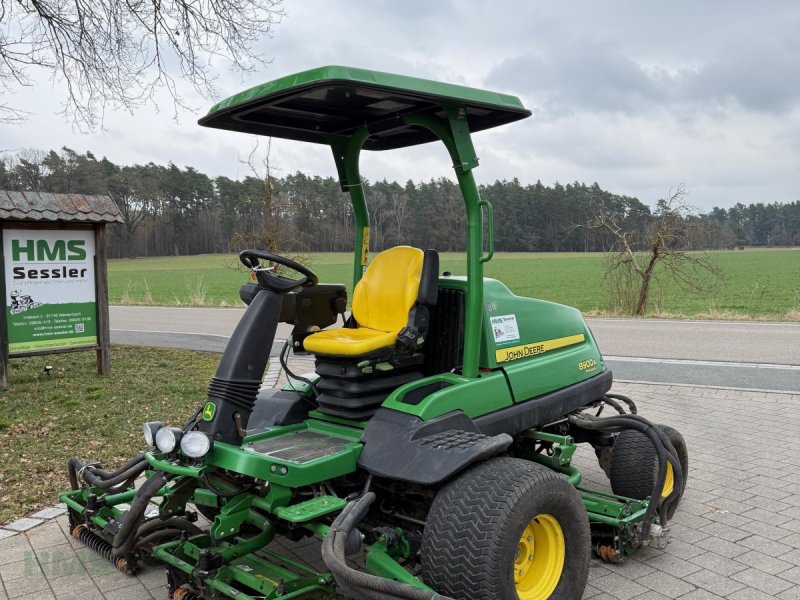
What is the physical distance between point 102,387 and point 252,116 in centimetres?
536

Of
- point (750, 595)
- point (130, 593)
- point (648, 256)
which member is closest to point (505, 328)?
point (750, 595)

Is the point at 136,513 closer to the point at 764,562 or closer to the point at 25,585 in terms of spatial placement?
the point at 25,585

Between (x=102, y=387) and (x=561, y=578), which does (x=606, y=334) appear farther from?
(x=561, y=578)

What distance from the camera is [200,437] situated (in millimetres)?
3014

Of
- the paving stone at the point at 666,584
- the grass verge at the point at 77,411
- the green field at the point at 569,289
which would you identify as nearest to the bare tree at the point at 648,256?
the green field at the point at 569,289

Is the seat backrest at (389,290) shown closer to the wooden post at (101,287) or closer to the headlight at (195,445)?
the headlight at (195,445)

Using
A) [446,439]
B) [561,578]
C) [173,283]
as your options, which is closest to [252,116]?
[446,439]

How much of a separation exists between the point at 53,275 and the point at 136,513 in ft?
19.5

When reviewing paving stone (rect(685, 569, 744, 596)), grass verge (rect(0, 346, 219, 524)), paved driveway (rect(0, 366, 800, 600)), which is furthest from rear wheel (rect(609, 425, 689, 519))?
grass verge (rect(0, 346, 219, 524))

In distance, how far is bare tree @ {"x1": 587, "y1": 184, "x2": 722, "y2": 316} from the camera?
14867 millimetres

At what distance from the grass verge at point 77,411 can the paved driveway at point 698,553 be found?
82 centimetres

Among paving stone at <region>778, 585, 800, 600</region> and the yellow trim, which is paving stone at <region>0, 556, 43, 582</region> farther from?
paving stone at <region>778, 585, 800, 600</region>

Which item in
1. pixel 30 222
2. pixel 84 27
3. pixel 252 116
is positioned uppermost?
pixel 84 27

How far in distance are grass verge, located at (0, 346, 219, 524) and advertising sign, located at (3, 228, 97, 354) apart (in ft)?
1.81
